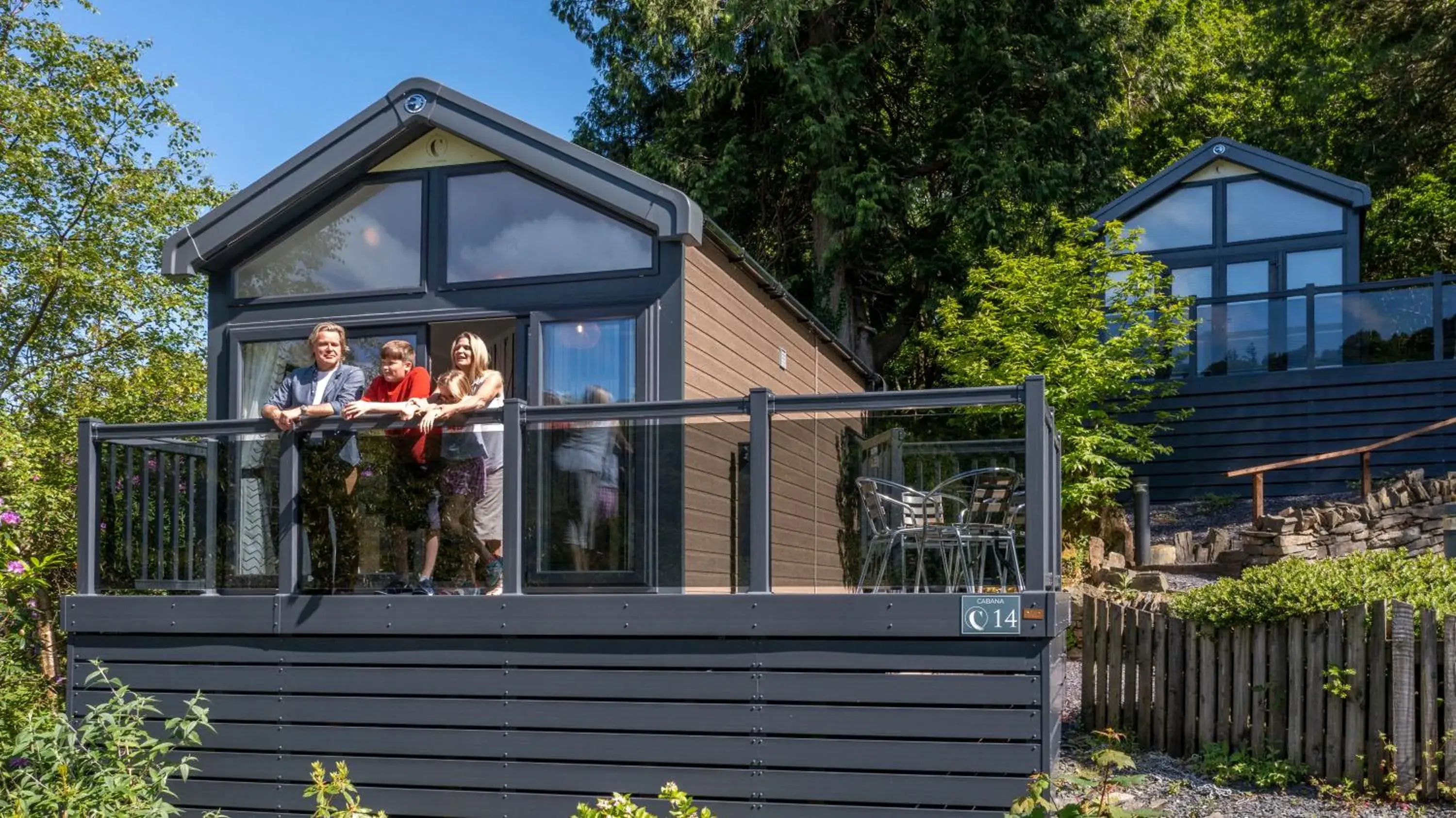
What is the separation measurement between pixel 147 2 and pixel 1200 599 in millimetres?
18338

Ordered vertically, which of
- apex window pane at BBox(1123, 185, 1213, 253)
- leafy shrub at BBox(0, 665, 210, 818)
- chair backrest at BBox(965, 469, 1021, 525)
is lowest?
leafy shrub at BBox(0, 665, 210, 818)

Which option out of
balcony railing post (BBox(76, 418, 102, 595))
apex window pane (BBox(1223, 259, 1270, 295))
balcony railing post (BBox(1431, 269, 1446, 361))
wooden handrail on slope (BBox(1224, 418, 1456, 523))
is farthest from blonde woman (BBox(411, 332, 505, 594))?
apex window pane (BBox(1223, 259, 1270, 295))

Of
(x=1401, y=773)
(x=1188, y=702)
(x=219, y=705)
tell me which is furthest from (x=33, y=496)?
(x=1401, y=773)

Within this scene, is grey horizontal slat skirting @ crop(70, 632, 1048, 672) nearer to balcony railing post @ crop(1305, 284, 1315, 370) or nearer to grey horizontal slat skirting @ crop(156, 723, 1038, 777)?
grey horizontal slat skirting @ crop(156, 723, 1038, 777)

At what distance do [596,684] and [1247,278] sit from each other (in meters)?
13.4

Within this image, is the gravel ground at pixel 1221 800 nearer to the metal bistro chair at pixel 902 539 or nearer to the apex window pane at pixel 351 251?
the metal bistro chair at pixel 902 539

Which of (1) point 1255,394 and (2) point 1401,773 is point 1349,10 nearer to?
(1) point 1255,394

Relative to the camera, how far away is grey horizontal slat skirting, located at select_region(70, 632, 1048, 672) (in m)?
6.09

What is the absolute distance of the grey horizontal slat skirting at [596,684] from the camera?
19.9ft

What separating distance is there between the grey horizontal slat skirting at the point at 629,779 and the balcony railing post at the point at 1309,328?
11835 mm

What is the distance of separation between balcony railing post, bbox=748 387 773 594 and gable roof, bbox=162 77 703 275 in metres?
1.85

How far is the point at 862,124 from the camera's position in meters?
20.8

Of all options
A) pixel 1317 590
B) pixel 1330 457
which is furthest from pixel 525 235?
pixel 1330 457

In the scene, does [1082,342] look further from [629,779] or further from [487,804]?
[487,804]
